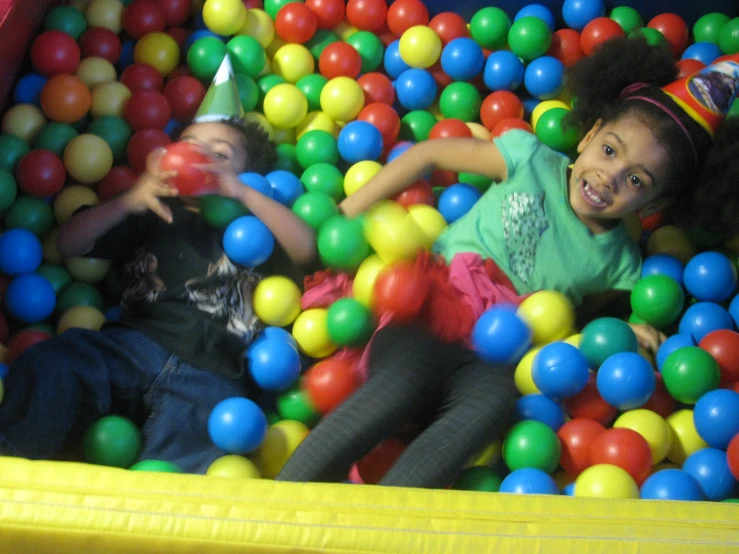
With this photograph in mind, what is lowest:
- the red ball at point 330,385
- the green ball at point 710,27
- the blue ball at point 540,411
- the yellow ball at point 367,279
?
the red ball at point 330,385

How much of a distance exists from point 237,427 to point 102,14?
3.35 feet

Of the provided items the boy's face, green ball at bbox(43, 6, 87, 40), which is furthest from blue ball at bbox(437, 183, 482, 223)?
green ball at bbox(43, 6, 87, 40)

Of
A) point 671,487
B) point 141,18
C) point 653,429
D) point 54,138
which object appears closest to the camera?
point 671,487

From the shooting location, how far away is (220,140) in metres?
1.39

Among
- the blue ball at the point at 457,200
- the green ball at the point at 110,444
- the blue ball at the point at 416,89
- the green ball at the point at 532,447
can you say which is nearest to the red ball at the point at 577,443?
the green ball at the point at 532,447

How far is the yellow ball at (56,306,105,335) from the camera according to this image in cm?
133

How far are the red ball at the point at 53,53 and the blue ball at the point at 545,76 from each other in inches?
37.8

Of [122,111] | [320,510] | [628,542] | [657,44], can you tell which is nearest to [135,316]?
[122,111]

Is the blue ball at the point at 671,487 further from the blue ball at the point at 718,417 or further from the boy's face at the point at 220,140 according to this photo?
the boy's face at the point at 220,140

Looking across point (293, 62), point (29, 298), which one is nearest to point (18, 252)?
point (29, 298)

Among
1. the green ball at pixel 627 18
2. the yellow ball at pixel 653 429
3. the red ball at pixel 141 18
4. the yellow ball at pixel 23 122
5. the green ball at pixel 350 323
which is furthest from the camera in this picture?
the green ball at pixel 627 18

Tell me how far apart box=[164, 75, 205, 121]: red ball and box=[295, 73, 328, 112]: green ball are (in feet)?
0.78

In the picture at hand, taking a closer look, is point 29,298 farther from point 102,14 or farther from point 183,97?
point 102,14

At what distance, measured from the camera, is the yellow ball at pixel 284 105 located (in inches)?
65.6
